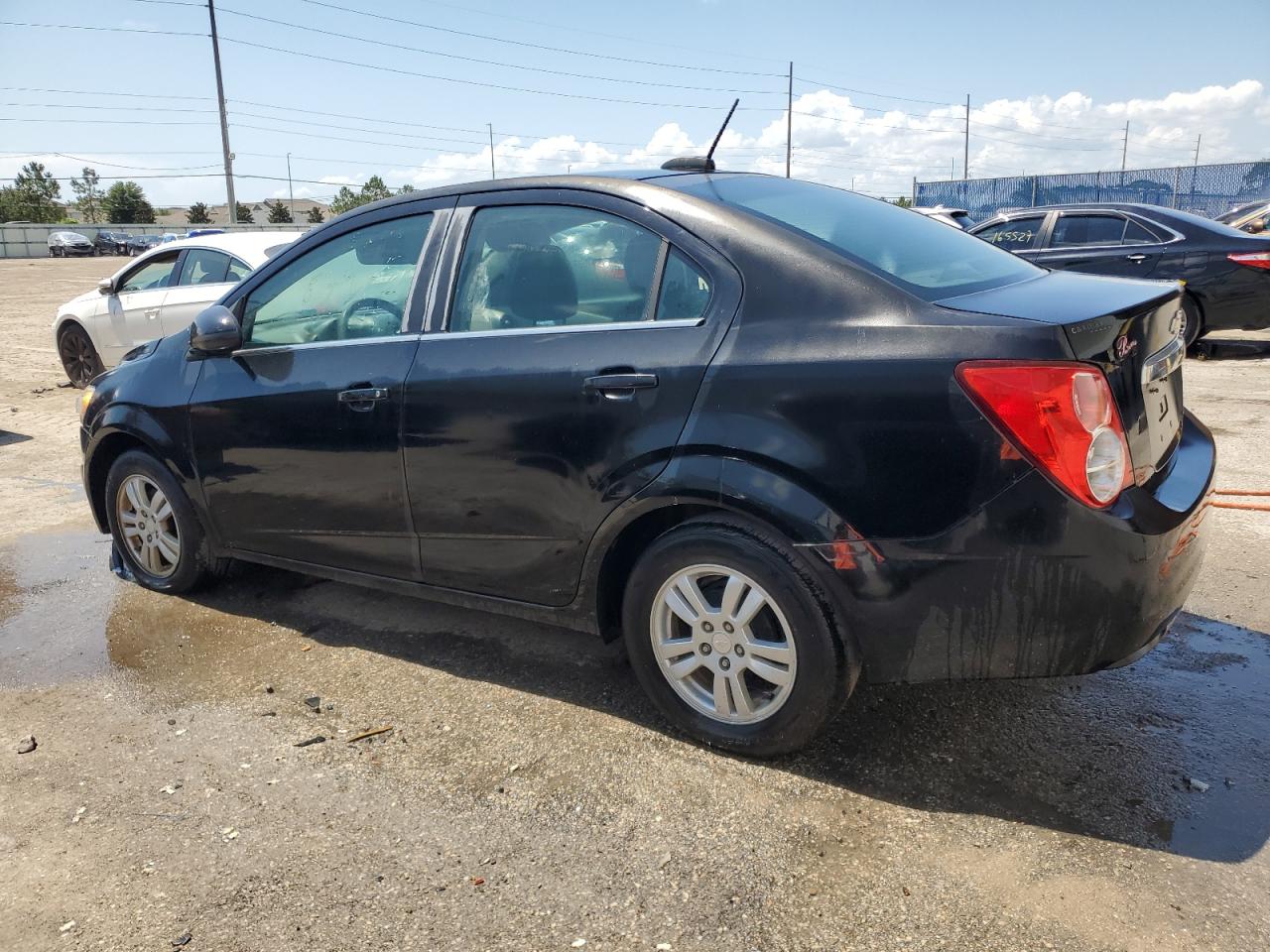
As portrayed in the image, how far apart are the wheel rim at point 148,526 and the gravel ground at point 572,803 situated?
448mm

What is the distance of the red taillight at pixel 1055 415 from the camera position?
253cm

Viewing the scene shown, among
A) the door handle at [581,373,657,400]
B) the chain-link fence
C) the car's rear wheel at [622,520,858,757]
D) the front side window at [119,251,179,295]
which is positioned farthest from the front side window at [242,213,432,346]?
the chain-link fence

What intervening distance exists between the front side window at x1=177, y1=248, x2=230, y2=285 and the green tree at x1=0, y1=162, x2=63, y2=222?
8858cm

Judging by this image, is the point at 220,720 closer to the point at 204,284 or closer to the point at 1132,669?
the point at 1132,669

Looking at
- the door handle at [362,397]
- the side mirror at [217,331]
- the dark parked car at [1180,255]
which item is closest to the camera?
the door handle at [362,397]

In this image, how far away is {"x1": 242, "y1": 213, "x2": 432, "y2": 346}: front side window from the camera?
3787 mm

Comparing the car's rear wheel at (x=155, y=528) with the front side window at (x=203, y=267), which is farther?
the front side window at (x=203, y=267)

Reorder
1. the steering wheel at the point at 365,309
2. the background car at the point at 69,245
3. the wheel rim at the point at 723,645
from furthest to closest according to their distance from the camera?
the background car at the point at 69,245 → the steering wheel at the point at 365,309 → the wheel rim at the point at 723,645

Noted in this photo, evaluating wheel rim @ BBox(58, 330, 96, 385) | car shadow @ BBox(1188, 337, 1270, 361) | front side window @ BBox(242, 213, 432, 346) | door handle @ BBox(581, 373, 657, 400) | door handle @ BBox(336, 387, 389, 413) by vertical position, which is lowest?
car shadow @ BBox(1188, 337, 1270, 361)

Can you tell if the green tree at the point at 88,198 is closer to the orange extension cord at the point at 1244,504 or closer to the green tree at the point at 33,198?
the green tree at the point at 33,198

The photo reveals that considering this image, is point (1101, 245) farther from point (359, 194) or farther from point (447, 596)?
point (359, 194)

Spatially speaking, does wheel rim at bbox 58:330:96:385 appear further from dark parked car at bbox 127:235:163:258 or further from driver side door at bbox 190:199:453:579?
dark parked car at bbox 127:235:163:258

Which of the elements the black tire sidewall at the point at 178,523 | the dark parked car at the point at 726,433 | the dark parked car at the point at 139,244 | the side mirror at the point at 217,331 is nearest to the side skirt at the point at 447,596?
the dark parked car at the point at 726,433

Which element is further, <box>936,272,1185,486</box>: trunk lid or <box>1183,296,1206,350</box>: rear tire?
<box>1183,296,1206,350</box>: rear tire
